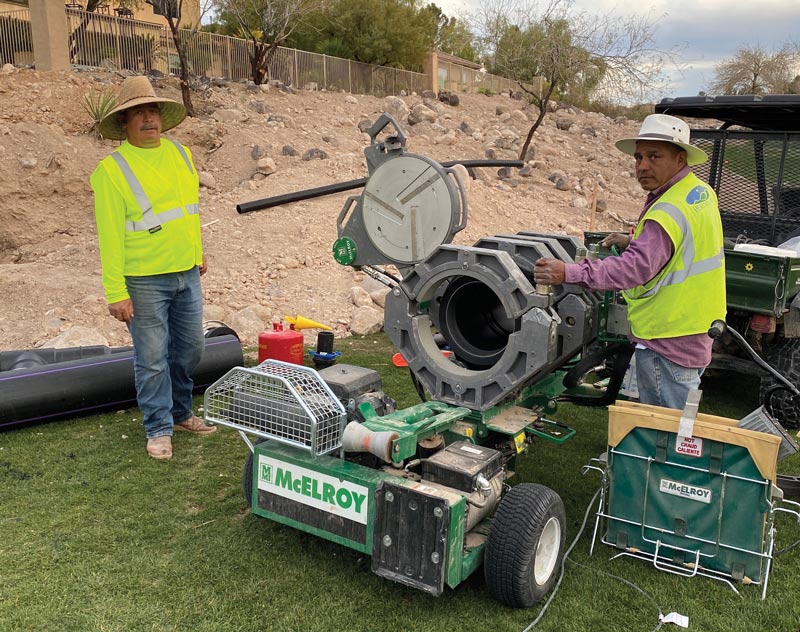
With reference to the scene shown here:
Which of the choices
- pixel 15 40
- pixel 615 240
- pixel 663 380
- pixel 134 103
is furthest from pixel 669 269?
pixel 15 40

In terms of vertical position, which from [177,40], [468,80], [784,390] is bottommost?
[784,390]

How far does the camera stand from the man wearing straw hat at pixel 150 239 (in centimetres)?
429

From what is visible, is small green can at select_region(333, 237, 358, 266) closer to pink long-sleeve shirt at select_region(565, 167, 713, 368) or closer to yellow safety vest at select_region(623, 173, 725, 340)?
pink long-sleeve shirt at select_region(565, 167, 713, 368)

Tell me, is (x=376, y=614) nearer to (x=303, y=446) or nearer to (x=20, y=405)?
(x=303, y=446)

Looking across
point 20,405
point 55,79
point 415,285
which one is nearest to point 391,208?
point 415,285

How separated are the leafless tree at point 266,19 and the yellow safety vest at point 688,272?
1770cm

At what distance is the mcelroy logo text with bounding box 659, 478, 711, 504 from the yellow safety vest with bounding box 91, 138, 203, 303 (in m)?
3.03

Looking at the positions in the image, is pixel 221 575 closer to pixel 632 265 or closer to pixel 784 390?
pixel 632 265

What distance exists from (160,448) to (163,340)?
670 millimetres

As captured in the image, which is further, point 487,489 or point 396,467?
point 396,467

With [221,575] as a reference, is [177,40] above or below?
above

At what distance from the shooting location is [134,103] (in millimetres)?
4270

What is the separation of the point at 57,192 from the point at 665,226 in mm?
11133

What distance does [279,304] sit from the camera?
8.30 meters
